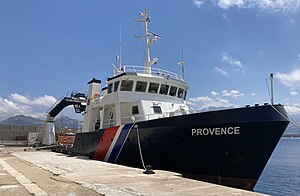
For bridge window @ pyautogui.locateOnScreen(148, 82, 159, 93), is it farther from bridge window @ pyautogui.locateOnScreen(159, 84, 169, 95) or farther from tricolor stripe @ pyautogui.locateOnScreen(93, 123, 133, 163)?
tricolor stripe @ pyautogui.locateOnScreen(93, 123, 133, 163)

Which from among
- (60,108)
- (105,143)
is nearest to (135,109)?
(105,143)

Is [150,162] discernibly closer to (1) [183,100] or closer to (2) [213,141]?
(2) [213,141]

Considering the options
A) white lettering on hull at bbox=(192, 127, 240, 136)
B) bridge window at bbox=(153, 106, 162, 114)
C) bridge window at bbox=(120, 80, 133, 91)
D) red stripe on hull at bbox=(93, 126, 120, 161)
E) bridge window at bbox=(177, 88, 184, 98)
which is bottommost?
red stripe on hull at bbox=(93, 126, 120, 161)

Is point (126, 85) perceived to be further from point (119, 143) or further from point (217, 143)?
point (217, 143)

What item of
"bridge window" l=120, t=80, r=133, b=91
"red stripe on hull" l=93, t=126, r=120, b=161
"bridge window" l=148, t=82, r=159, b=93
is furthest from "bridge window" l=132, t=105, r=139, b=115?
"red stripe on hull" l=93, t=126, r=120, b=161

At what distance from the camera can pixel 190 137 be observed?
9898 mm

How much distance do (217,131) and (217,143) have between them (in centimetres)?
40

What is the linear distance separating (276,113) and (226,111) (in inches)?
61.2

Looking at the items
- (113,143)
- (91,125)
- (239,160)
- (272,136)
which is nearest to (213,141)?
(239,160)

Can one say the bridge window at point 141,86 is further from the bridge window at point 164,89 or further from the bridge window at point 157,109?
the bridge window at point 157,109

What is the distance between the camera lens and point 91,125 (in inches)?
656

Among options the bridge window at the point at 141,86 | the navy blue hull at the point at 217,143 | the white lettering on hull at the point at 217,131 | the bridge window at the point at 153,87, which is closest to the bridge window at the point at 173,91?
the bridge window at the point at 153,87

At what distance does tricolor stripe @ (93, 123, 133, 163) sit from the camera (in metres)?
12.0

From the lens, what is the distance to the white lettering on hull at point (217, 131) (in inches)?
364
